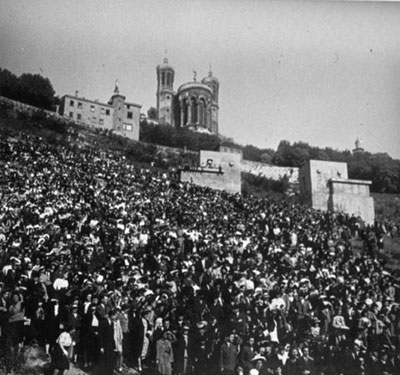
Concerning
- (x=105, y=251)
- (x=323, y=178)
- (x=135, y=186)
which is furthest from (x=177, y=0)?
(x=323, y=178)

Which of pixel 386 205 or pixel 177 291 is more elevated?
pixel 386 205

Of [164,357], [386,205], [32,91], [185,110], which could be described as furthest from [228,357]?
[185,110]

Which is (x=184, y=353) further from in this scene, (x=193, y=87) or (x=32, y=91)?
(x=193, y=87)

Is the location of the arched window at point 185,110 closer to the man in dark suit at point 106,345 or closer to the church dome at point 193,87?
the church dome at point 193,87

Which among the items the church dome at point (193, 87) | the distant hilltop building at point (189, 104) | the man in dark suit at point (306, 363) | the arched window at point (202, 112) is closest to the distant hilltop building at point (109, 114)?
the distant hilltop building at point (189, 104)

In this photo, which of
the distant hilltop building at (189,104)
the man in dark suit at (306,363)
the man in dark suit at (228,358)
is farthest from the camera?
the distant hilltop building at (189,104)

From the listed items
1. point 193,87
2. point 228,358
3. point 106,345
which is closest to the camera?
point 106,345

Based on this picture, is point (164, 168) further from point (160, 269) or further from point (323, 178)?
point (160, 269)
